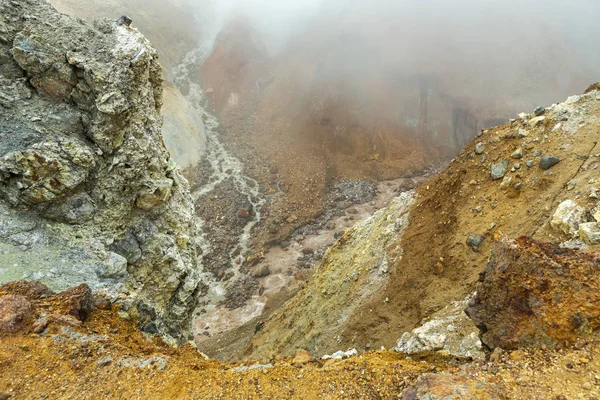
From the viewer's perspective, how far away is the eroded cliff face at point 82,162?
9680mm

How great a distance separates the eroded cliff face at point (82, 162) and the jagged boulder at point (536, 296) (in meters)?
9.37

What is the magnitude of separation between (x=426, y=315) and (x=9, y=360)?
39.6 feet

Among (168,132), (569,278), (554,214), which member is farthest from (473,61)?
(569,278)

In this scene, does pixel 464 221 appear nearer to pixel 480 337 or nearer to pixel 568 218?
pixel 568 218

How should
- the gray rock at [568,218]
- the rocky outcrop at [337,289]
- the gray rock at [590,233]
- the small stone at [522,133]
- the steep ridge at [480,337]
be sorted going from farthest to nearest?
1. the rocky outcrop at [337,289]
2. the small stone at [522,133]
3. the gray rock at [568,218]
4. the gray rock at [590,233]
5. the steep ridge at [480,337]

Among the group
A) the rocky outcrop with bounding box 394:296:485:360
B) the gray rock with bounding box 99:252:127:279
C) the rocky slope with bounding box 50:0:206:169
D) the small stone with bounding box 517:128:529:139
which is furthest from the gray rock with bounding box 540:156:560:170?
the rocky slope with bounding box 50:0:206:169

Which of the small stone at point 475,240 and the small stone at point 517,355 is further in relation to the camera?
the small stone at point 475,240

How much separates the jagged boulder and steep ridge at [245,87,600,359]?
187 inches

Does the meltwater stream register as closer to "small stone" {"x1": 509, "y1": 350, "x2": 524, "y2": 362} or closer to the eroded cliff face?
the eroded cliff face

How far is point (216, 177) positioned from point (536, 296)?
3986 centimetres

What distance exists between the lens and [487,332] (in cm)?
662

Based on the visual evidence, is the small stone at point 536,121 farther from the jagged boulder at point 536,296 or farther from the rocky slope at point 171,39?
the rocky slope at point 171,39

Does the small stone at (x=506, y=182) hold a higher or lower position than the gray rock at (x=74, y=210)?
lower

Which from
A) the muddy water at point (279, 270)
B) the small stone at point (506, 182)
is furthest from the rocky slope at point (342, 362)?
the muddy water at point (279, 270)
